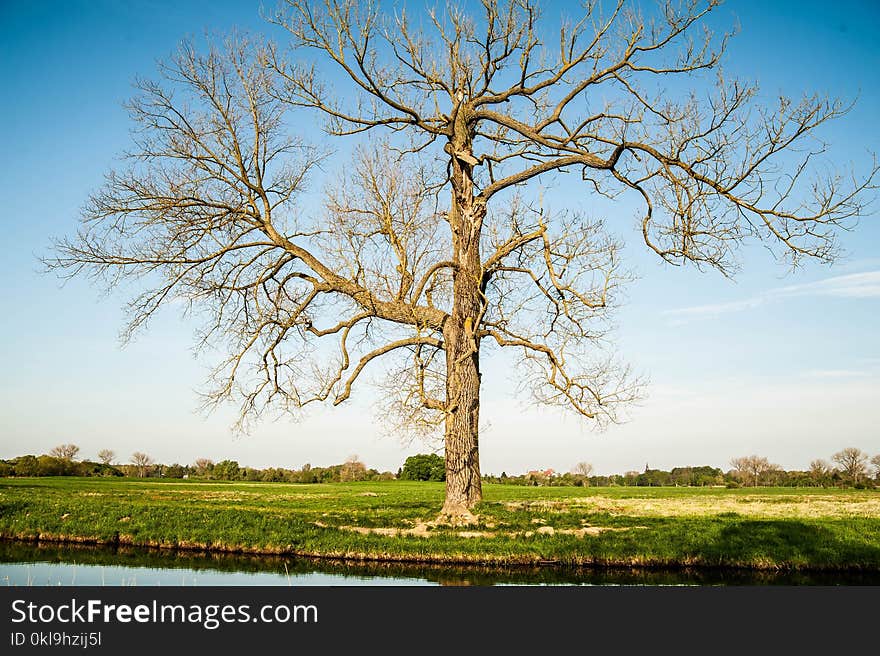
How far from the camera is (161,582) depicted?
1180cm

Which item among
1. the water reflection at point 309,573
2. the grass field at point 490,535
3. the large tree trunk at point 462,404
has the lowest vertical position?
the water reflection at point 309,573

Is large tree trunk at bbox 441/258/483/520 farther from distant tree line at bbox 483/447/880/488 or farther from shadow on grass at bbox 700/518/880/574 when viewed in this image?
distant tree line at bbox 483/447/880/488

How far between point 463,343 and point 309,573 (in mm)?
8391

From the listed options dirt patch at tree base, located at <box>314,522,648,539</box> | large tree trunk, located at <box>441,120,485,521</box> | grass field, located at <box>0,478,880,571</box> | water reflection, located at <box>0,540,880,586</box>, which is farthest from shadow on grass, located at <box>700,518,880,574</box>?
large tree trunk, located at <box>441,120,485,521</box>

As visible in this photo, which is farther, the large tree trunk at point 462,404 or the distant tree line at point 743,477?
the distant tree line at point 743,477

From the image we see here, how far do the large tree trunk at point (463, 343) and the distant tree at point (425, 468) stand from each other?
5224cm

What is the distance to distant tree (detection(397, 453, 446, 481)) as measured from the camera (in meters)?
71.6

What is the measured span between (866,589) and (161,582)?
37.7 ft

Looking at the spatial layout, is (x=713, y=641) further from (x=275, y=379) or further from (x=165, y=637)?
(x=275, y=379)

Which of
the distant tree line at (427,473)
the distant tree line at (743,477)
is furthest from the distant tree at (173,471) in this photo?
the distant tree line at (743,477)

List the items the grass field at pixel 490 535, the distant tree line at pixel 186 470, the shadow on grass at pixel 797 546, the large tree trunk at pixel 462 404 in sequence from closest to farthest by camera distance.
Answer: the shadow on grass at pixel 797 546, the grass field at pixel 490 535, the large tree trunk at pixel 462 404, the distant tree line at pixel 186 470

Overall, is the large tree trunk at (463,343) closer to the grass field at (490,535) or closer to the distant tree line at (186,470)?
the grass field at (490,535)

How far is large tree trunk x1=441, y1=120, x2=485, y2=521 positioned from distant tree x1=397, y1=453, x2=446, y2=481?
2057 inches

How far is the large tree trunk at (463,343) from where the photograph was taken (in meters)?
19.0
